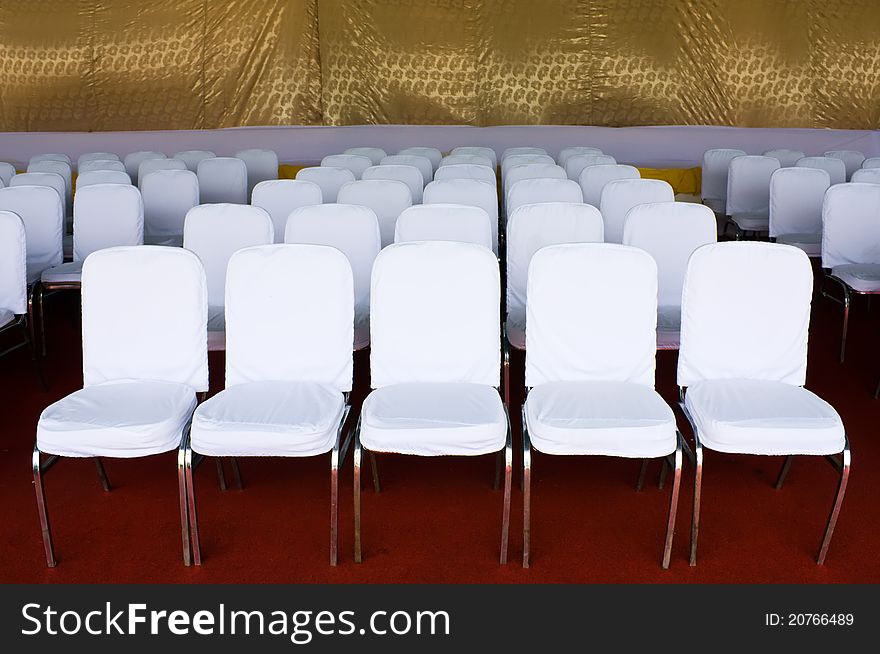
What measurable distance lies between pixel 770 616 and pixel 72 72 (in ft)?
35.4

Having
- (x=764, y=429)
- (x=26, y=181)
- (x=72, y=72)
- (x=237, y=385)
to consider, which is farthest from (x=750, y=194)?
(x=72, y=72)

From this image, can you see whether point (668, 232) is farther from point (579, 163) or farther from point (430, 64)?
point (430, 64)

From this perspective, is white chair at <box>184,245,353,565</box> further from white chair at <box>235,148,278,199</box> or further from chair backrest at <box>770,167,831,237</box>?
white chair at <box>235,148,278,199</box>

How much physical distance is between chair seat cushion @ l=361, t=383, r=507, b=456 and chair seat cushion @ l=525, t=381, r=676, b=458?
0.15 m

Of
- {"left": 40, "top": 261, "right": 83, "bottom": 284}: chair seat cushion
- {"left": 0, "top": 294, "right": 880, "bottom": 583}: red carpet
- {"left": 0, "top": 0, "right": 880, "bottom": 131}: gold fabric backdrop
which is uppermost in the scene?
{"left": 0, "top": 0, "right": 880, "bottom": 131}: gold fabric backdrop

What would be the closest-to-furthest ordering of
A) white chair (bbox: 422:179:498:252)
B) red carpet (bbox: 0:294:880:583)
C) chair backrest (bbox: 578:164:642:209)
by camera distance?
red carpet (bbox: 0:294:880:583), white chair (bbox: 422:179:498:252), chair backrest (bbox: 578:164:642:209)

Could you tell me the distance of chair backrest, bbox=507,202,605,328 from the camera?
452cm

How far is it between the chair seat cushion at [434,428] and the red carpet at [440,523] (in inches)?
17.5

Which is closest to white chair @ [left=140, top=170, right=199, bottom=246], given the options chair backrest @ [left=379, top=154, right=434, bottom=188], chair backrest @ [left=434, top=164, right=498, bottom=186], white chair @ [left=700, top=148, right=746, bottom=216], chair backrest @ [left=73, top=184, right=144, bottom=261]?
chair backrest @ [left=73, top=184, right=144, bottom=261]

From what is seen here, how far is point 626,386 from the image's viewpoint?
3.46 metres

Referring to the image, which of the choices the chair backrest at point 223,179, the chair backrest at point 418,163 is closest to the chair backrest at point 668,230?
the chair backrest at point 418,163

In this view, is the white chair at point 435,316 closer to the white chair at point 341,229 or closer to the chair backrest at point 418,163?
the white chair at point 341,229

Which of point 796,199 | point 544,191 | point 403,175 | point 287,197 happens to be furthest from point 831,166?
point 287,197

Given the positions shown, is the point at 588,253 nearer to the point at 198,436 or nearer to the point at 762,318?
the point at 762,318
